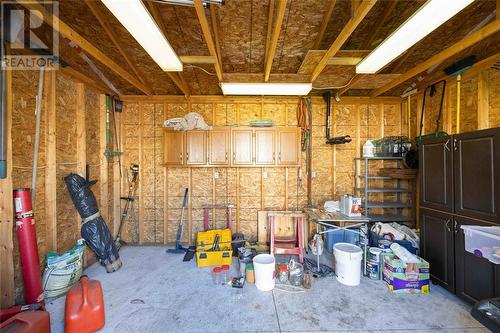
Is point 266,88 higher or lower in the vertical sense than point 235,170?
higher

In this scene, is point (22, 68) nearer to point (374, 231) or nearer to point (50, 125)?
point (50, 125)

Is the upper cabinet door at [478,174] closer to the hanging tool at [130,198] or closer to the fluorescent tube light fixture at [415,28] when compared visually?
the fluorescent tube light fixture at [415,28]

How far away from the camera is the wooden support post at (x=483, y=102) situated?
9.05ft

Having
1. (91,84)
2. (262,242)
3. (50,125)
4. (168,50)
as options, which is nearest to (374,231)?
(262,242)

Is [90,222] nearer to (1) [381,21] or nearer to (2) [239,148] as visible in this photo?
(2) [239,148]

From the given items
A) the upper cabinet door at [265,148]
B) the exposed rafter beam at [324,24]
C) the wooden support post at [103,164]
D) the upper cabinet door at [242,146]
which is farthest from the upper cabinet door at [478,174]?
the wooden support post at [103,164]

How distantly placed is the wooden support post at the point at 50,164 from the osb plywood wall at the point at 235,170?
139cm

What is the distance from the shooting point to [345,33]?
2057 millimetres

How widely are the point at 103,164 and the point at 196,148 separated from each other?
63.1 inches

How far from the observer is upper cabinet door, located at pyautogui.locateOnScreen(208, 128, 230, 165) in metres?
3.83

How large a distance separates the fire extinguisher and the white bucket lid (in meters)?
3.43

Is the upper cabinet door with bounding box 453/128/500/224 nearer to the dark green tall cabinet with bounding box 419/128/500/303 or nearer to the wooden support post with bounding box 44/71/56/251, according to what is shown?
the dark green tall cabinet with bounding box 419/128/500/303

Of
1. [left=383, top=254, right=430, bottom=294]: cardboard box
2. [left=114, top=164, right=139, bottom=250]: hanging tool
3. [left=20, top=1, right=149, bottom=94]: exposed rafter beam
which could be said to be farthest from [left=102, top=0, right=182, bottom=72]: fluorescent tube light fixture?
[left=383, top=254, right=430, bottom=294]: cardboard box

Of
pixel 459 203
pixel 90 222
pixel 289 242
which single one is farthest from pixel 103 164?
pixel 459 203
